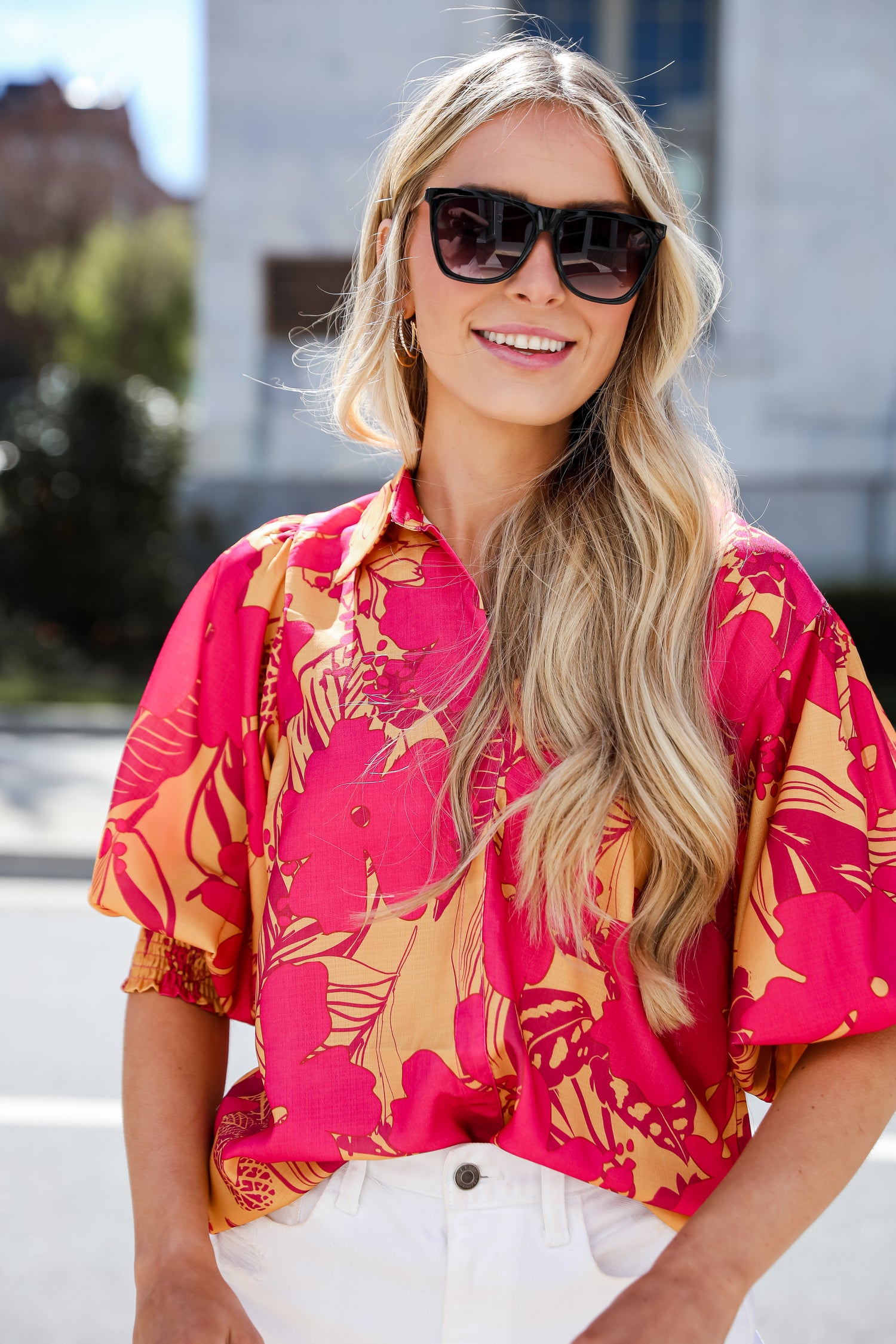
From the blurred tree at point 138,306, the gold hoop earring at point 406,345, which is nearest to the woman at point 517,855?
the gold hoop earring at point 406,345

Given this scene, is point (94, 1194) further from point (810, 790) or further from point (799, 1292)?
point (810, 790)

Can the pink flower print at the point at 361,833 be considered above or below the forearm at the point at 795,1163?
above

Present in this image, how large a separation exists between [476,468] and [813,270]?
12701mm

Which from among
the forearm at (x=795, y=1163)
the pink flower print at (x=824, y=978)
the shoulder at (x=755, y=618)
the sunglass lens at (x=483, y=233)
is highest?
the sunglass lens at (x=483, y=233)

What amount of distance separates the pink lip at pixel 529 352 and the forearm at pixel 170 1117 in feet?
2.81

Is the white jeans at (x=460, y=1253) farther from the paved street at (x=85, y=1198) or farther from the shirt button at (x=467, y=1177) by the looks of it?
the paved street at (x=85, y=1198)

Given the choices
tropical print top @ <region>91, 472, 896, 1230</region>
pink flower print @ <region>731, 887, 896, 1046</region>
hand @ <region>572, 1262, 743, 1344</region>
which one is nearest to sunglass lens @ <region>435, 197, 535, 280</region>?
tropical print top @ <region>91, 472, 896, 1230</region>

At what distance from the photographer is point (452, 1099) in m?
1.33

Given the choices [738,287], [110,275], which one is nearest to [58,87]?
[110,275]

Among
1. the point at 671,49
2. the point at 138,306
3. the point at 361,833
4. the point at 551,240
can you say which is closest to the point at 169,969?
the point at 361,833

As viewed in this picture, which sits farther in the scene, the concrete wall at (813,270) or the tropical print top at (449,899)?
the concrete wall at (813,270)

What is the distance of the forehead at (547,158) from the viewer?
1.50 meters

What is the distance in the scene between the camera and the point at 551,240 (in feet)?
4.91

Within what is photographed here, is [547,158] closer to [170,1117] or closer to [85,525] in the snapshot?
[170,1117]
